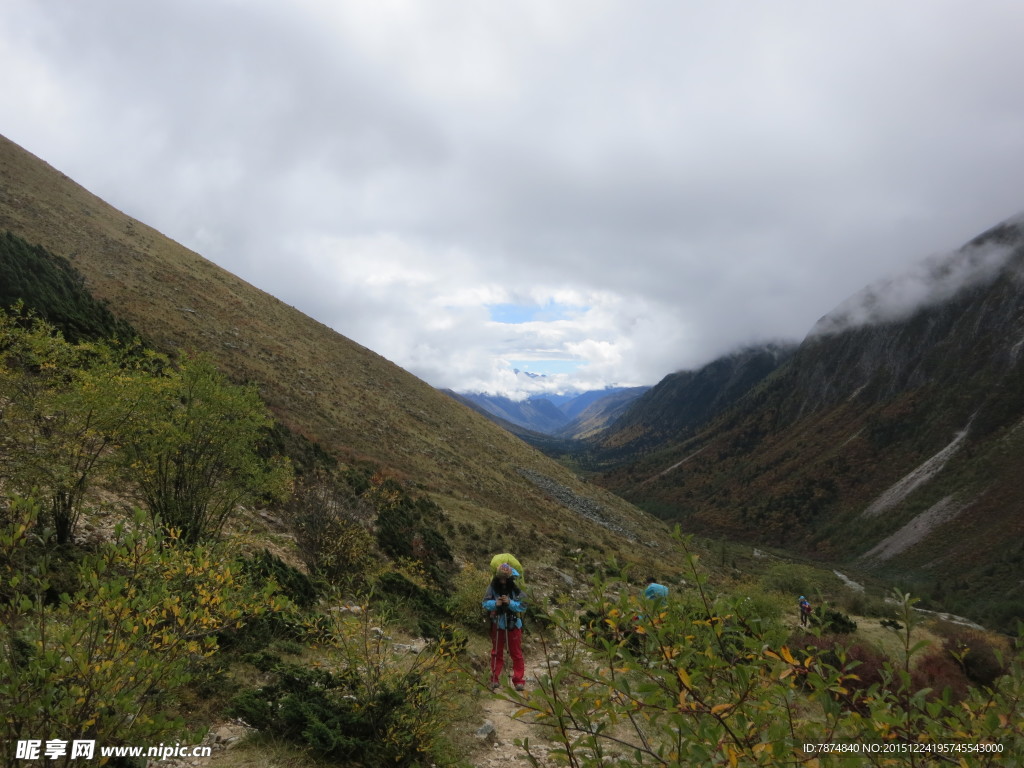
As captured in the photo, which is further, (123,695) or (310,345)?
(310,345)

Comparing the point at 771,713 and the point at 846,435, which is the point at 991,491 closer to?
the point at 846,435

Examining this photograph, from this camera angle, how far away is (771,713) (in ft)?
7.45

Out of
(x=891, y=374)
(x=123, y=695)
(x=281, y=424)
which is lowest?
(x=123, y=695)

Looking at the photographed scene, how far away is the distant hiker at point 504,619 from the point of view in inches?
263

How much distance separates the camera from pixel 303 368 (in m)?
41.2

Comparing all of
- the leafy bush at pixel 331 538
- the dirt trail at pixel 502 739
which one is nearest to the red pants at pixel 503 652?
the dirt trail at pixel 502 739

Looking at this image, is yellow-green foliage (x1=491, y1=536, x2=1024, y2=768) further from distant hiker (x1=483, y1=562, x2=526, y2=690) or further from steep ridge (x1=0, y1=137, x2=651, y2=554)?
steep ridge (x1=0, y1=137, x2=651, y2=554)

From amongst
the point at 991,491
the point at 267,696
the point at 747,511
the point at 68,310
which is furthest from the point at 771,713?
the point at 747,511

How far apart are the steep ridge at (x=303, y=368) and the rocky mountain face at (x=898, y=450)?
41.3 metres

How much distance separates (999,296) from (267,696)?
141m

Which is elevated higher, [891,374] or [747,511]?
[891,374]

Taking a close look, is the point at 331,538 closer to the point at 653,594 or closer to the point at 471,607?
the point at 471,607

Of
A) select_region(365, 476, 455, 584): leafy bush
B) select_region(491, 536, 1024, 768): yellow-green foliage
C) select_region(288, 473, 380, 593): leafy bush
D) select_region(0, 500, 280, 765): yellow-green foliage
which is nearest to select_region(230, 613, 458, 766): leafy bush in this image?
select_region(0, 500, 280, 765): yellow-green foliage

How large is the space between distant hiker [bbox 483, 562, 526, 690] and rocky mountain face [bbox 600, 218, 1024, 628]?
52169mm
